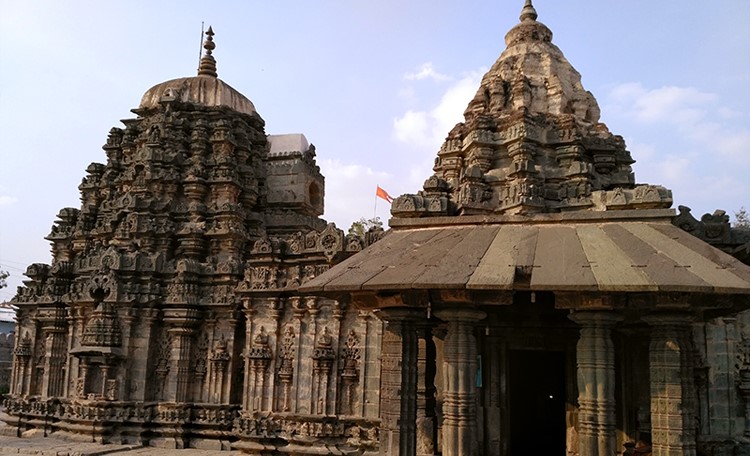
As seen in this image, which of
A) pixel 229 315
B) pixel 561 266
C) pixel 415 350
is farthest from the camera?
pixel 229 315

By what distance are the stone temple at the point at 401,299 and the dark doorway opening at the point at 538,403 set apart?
5cm

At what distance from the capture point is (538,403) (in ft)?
46.7

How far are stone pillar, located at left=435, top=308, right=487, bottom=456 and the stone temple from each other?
0.03m

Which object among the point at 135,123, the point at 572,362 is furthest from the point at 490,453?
the point at 135,123

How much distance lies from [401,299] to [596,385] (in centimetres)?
261

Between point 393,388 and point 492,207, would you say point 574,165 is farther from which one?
point 393,388

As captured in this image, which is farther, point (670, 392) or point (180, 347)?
point (180, 347)

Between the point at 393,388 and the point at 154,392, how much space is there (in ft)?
33.4

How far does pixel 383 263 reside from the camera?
27.7ft

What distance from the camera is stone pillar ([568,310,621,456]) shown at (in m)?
7.40

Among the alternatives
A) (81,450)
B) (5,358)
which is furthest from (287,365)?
(5,358)

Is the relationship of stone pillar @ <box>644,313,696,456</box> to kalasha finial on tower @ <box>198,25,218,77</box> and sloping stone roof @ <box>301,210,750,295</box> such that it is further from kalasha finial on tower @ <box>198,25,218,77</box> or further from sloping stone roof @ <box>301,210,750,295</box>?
kalasha finial on tower @ <box>198,25,218,77</box>

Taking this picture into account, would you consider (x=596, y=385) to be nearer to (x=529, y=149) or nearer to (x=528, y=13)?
(x=529, y=149)

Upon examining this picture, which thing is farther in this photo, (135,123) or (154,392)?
(135,123)
